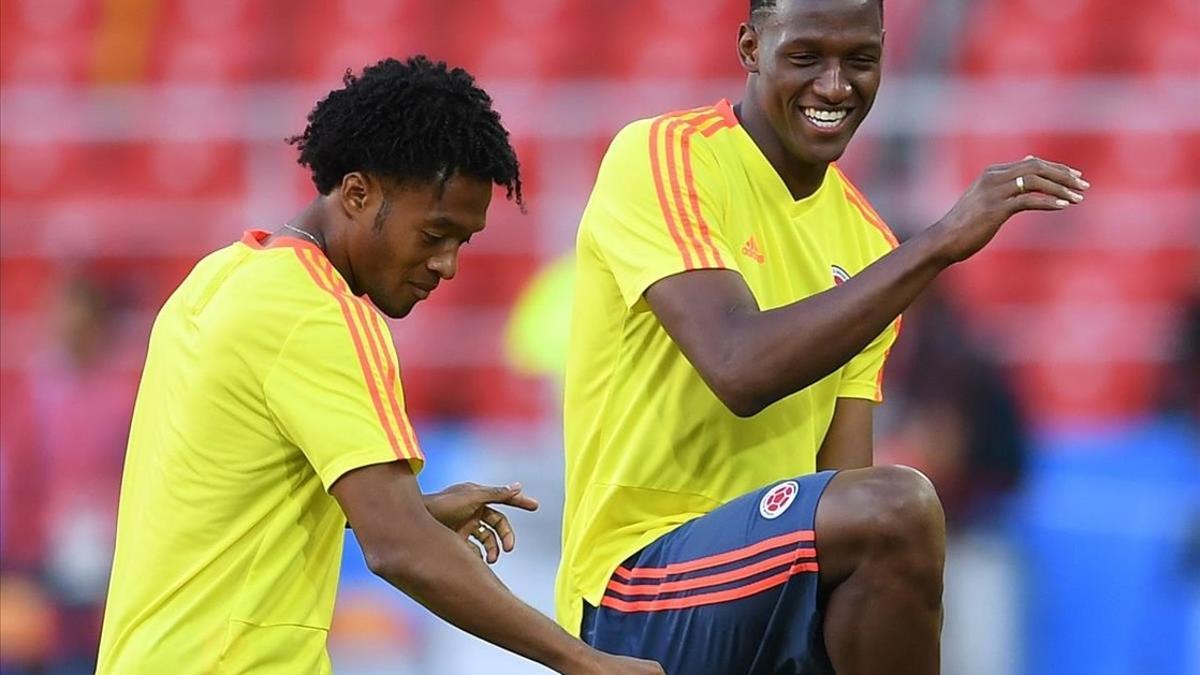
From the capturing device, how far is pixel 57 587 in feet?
24.1

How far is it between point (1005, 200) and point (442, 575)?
106 cm

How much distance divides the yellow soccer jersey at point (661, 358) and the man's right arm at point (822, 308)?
0.57 feet

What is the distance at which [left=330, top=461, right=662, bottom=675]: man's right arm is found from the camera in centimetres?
304

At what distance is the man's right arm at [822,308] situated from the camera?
3303mm

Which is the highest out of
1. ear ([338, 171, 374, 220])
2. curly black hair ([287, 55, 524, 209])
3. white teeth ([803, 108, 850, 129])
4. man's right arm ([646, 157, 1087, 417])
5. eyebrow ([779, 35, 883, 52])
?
eyebrow ([779, 35, 883, 52])

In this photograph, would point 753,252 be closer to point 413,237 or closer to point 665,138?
point 665,138

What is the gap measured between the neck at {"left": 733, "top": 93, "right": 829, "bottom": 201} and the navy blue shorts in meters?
0.65

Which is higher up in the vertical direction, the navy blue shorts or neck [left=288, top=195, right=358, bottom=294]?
neck [left=288, top=195, right=358, bottom=294]

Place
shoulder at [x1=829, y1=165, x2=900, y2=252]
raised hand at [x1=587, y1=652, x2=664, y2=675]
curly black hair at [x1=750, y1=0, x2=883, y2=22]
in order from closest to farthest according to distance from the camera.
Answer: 1. raised hand at [x1=587, y1=652, x2=664, y2=675]
2. curly black hair at [x1=750, y1=0, x2=883, y2=22]
3. shoulder at [x1=829, y1=165, x2=900, y2=252]

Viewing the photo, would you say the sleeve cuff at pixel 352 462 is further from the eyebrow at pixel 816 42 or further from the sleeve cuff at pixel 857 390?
the sleeve cuff at pixel 857 390

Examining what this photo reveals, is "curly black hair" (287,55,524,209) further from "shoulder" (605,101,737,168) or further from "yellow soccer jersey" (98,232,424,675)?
"shoulder" (605,101,737,168)

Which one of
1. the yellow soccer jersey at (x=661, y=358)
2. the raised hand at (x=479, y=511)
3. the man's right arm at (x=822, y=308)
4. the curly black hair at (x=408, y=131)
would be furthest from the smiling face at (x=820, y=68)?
the raised hand at (x=479, y=511)

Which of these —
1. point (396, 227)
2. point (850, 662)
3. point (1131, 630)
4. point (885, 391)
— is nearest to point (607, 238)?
point (396, 227)

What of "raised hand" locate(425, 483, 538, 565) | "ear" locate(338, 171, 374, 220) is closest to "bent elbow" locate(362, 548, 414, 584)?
"raised hand" locate(425, 483, 538, 565)
